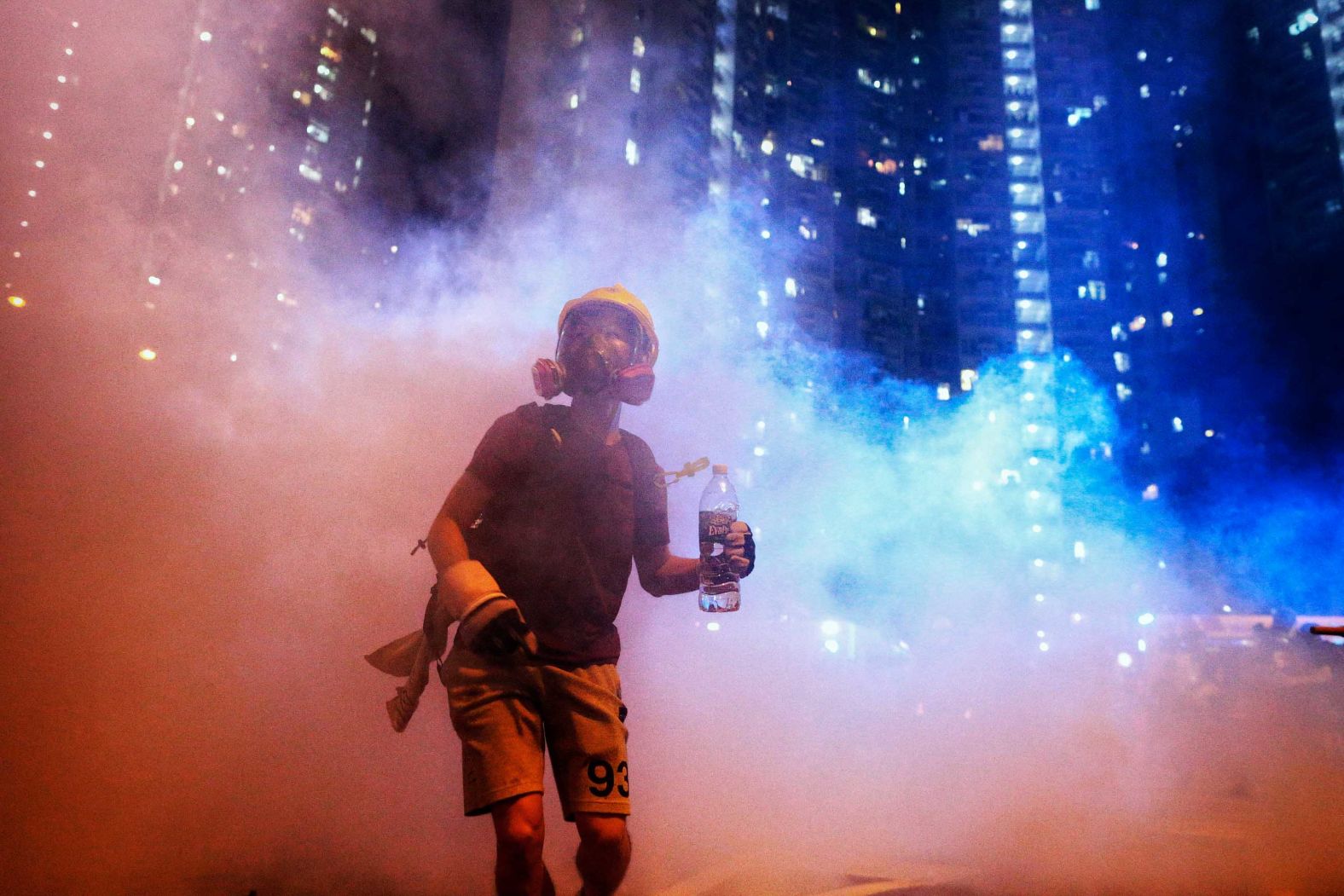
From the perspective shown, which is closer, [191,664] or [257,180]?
[191,664]

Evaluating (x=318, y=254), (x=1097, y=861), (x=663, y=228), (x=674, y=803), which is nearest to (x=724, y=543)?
(x=674, y=803)

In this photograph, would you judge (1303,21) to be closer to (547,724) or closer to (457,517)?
(457,517)

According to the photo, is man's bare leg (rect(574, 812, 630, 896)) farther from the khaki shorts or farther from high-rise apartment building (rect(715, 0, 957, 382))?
high-rise apartment building (rect(715, 0, 957, 382))

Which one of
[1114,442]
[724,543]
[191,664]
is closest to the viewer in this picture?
[724,543]

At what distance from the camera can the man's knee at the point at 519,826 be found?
1.96m

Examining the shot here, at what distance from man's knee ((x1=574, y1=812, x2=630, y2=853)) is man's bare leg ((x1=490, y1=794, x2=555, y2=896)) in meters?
0.17

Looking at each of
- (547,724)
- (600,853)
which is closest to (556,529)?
(547,724)

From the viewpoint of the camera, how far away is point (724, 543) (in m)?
2.62

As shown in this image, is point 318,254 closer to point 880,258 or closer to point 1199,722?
point 1199,722

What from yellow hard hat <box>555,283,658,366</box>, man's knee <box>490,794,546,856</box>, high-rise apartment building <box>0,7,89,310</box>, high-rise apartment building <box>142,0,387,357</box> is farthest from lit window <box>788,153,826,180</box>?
man's knee <box>490,794,546,856</box>

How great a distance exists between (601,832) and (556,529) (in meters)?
0.92

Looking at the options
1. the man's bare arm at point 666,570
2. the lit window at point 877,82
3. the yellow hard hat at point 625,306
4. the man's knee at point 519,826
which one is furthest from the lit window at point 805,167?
the man's knee at point 519,826

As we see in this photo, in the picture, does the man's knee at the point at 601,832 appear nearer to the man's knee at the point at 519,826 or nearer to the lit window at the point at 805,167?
the man's knee at the point at 519,826

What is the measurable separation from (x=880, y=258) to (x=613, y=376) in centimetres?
6081
